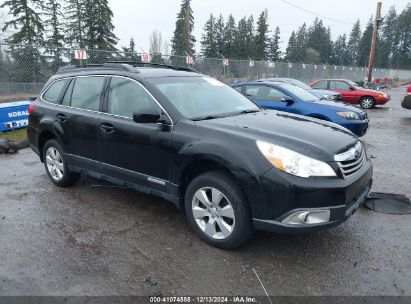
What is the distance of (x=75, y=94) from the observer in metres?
4.90

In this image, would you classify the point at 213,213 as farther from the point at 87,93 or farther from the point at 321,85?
the point at 321,85

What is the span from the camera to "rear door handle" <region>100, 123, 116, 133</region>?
4185 mm

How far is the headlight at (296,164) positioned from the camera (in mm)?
2998

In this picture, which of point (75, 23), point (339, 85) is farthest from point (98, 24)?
point (339, 85)

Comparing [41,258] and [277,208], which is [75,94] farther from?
[277,208]

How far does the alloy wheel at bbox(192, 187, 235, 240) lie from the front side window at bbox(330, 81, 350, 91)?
1484 centimetres

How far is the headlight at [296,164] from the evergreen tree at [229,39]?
69818 mm

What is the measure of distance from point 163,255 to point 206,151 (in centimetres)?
110

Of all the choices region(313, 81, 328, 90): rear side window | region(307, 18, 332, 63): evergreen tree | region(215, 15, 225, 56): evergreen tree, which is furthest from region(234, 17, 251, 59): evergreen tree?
region(313, 81, 328, 90): rear side window

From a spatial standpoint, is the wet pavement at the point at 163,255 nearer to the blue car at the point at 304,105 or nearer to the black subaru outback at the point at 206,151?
the black subaru outback at the point at 206,151

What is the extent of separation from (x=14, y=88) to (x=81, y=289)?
449 inches

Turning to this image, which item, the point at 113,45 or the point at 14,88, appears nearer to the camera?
the point at 14,88

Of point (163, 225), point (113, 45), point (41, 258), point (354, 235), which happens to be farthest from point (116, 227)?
point (113, 45)

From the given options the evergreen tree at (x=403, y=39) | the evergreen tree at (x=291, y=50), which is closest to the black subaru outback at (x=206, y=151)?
the evergreen tree at (x=291, y=50)
